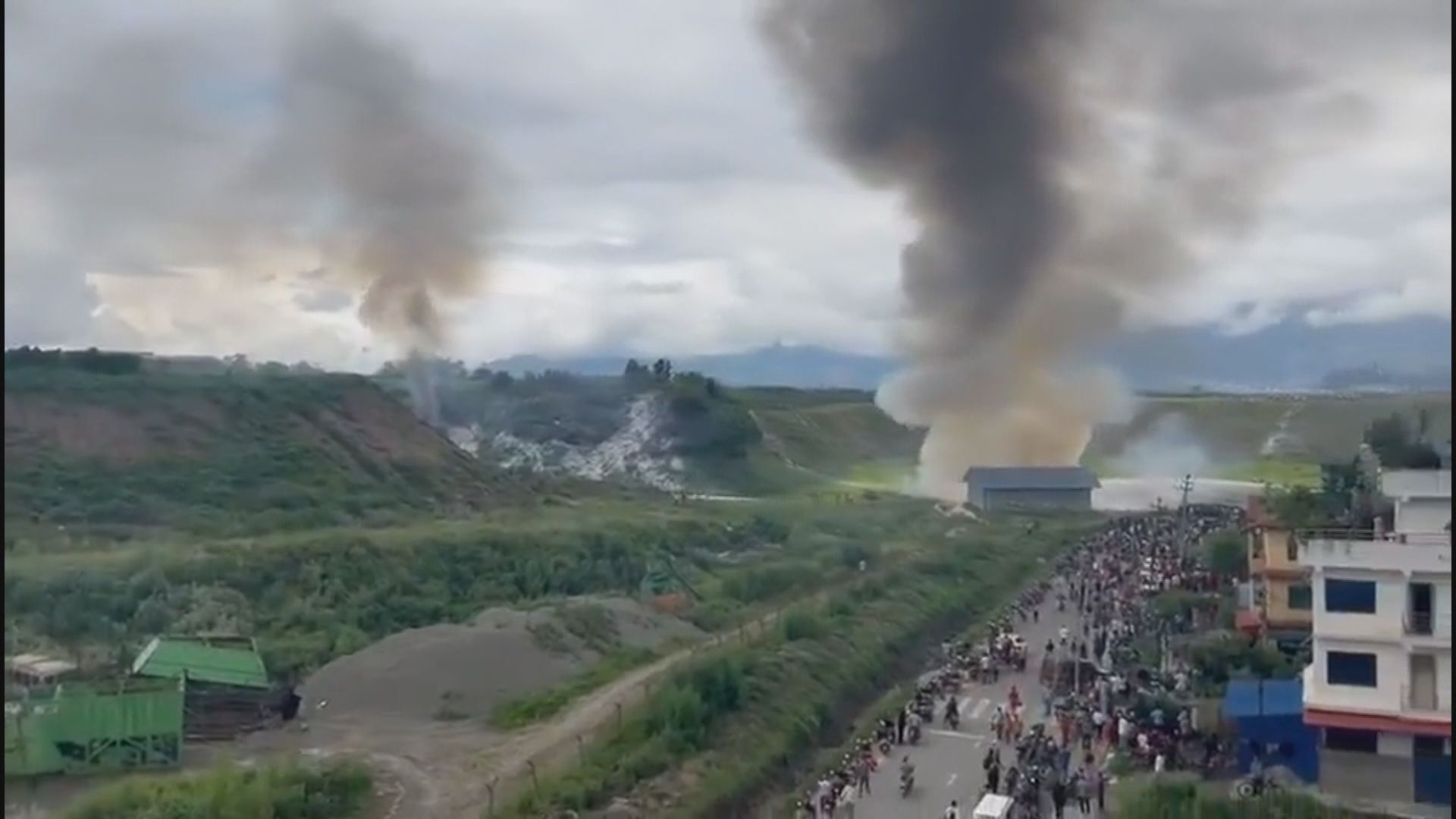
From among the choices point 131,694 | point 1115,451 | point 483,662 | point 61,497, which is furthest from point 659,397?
point 131,694

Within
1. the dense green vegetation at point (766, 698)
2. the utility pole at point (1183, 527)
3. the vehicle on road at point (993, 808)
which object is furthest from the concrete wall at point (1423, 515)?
the utility pole at point (1183, 527)

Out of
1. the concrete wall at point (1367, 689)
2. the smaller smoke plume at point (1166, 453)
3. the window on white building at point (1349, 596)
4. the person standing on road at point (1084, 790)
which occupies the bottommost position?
the person standing on road at point (1084, 790)

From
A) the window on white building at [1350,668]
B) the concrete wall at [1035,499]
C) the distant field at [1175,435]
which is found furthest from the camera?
the distant field at [1175,435]

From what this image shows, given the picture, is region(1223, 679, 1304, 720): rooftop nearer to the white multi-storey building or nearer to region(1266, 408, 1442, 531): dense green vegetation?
the white multi-storey building

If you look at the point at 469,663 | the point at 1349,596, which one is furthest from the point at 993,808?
the point at 469,663

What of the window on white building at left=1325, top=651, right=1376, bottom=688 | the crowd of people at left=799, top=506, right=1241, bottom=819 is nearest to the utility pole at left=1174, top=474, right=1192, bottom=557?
the crowd of people at left=799, top=506, right=1241, bottom=819

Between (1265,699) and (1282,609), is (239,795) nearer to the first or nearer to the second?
(1265,699)

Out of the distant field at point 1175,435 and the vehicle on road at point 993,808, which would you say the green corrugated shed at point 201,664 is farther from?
the distant field at point 1175,435
